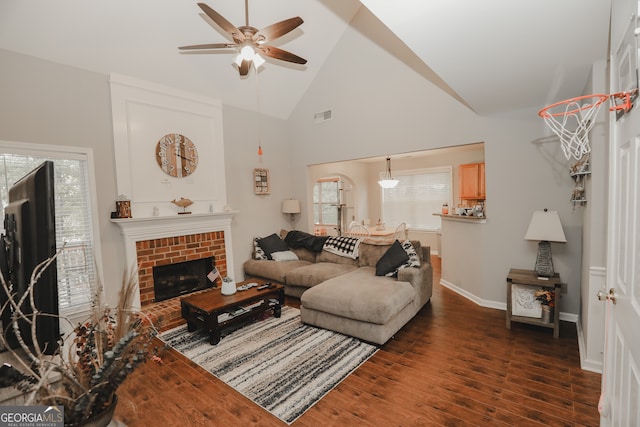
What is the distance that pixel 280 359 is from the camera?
2.77 m

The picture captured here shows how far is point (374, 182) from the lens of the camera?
8398 millimetres

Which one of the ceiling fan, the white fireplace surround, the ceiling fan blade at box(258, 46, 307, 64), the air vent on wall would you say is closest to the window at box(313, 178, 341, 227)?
the air vent on wall

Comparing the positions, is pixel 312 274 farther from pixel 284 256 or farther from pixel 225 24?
pixel 225 24

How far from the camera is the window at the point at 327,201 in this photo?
8211 mm

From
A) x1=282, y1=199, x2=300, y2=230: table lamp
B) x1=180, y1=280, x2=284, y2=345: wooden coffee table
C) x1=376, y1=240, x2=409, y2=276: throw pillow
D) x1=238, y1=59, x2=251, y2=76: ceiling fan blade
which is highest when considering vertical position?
x1=238, y1=59, x2=251, y2=76: ceiling fan blade

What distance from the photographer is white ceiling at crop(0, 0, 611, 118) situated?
1942 mm

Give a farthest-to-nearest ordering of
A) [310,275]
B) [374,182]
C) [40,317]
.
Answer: [374,182] < [310,275] < [40,317]

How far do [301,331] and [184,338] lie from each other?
4.10ft

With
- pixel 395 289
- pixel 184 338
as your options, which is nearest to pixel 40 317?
pixel 184 338

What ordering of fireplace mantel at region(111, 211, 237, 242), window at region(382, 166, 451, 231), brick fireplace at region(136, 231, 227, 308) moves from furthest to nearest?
window at region(382, 166, 451, 231)
brick fireplace at region(136, 231, 227, 308)
fireplace mantel at region(111, 211, 237, 242)

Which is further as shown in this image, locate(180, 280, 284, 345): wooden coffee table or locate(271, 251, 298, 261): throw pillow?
locate(271, 251, 298, 261): throw pillow

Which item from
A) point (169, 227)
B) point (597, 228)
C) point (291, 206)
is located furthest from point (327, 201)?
point (597, 228)

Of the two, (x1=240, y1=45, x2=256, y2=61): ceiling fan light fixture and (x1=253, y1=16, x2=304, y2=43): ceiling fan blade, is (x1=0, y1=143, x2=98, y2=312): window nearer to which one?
(x1=240, y1=45, x2=256, y2=61): ceiling fan light fixture

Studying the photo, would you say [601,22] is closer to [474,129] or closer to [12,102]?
[474,129]
